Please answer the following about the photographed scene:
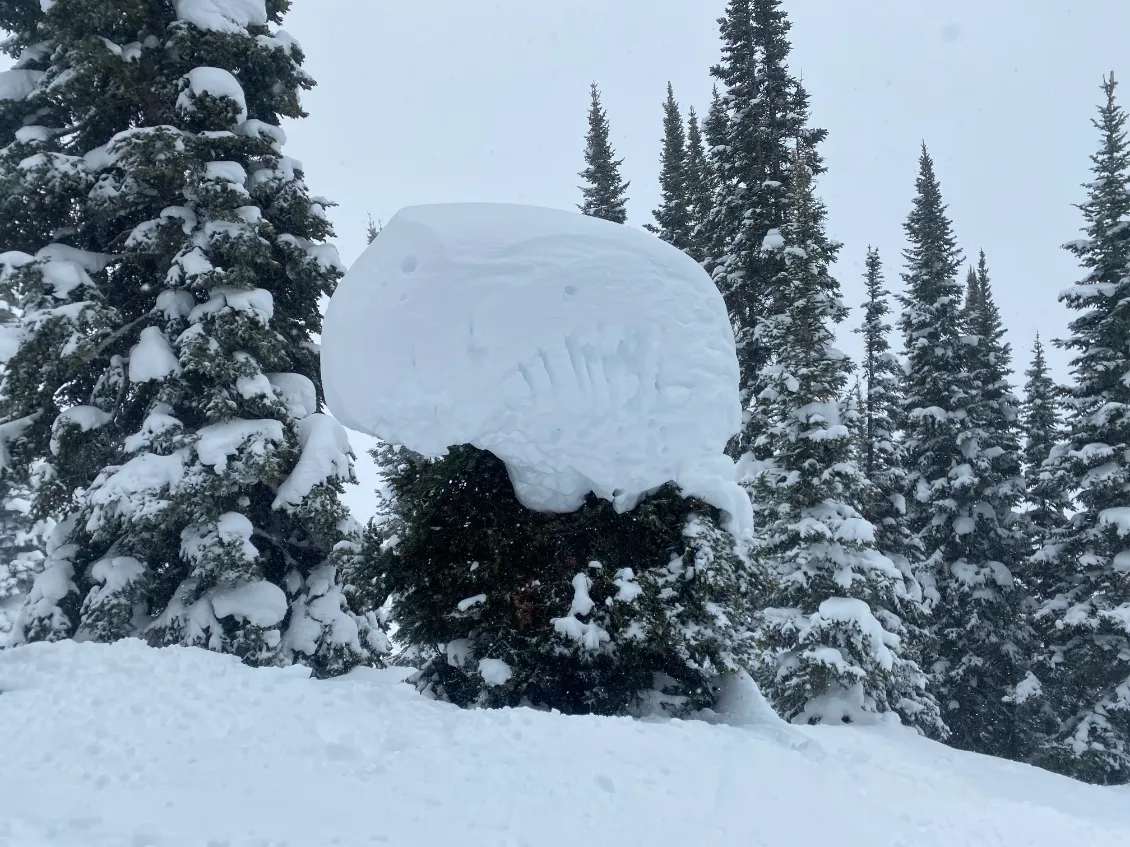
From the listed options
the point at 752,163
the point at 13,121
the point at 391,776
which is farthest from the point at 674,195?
the point at 391,776

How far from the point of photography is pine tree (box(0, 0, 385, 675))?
355 inches

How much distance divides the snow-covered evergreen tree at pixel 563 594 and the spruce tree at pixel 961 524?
1311 centimetres

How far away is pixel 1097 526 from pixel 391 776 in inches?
654

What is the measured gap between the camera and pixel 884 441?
18672mm

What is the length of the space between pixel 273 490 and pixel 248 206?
12.6 feet

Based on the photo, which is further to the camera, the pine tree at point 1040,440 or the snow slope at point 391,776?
the pine tree at point 1040,440

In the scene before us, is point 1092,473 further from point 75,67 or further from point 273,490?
point 75,67

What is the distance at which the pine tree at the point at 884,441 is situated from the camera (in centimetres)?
1792

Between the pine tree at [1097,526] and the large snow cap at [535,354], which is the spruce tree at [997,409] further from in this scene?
the large snow cap at [535,354]

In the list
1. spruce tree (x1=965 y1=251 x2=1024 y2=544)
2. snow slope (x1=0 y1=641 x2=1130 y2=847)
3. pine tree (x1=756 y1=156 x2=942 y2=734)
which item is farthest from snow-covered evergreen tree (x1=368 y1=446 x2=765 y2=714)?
spruce tree (x1=965 y1=251 x2=1024 y2=544)

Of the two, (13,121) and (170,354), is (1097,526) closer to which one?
(170,354)

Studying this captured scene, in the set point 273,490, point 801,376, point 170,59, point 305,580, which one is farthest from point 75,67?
point 801,376

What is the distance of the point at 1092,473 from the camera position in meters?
16.0

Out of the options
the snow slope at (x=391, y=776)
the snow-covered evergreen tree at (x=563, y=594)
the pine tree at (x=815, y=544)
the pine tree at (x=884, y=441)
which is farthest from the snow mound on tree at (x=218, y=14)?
the pine tree at (x=884, y=441)
